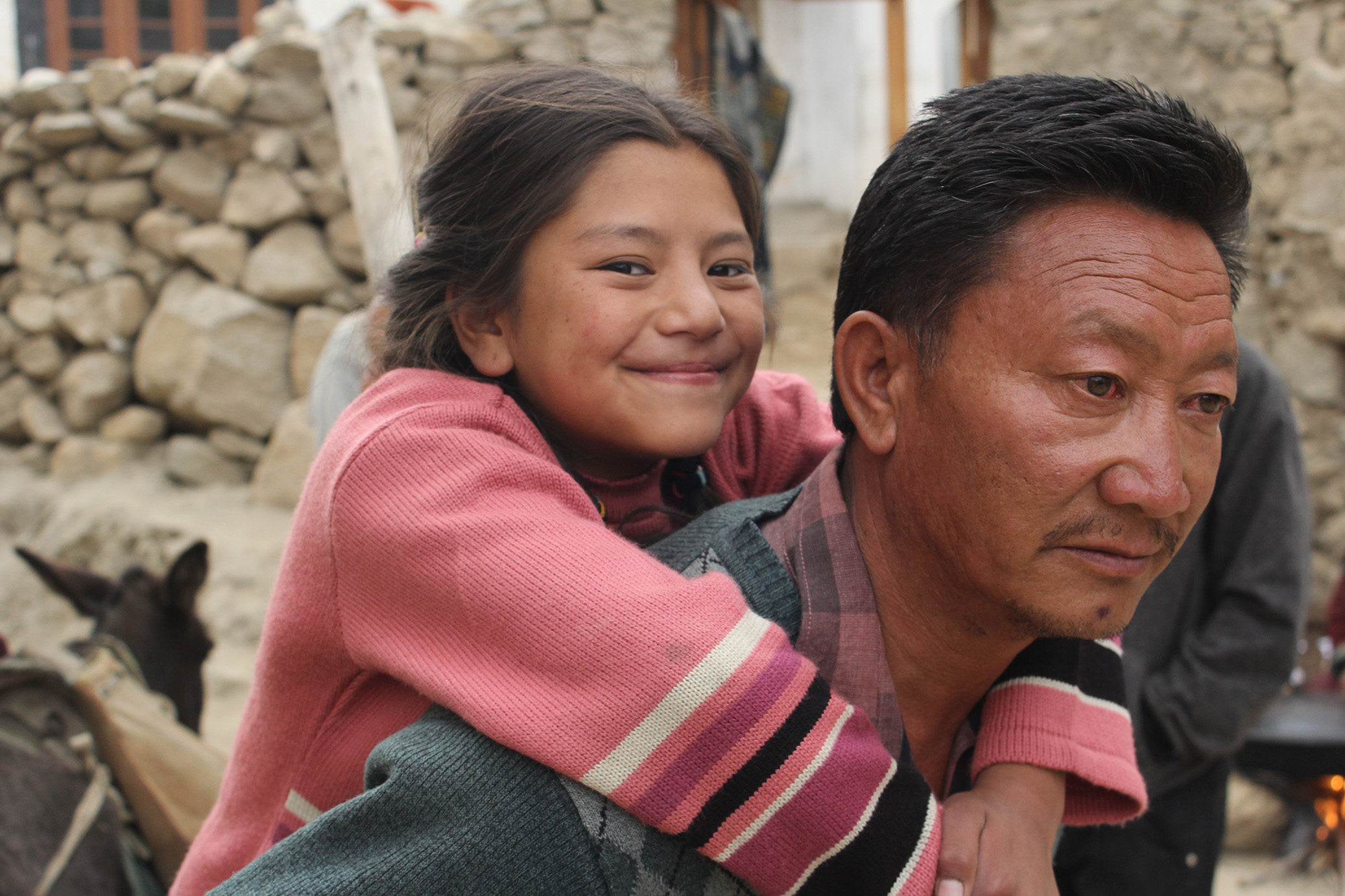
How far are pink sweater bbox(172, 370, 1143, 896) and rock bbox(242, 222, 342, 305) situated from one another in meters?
6.45

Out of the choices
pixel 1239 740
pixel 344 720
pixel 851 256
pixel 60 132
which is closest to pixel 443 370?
pixel 344 720

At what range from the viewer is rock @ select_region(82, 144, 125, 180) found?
7539 mm

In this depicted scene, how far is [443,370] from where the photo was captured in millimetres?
1647

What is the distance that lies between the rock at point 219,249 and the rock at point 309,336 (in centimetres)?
59

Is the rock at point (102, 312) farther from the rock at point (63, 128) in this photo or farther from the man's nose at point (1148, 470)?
the man's nose at point (1148, 470)

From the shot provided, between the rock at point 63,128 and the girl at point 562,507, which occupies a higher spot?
the rock at point 63,128

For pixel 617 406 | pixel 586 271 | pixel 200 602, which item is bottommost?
pixel 200 602

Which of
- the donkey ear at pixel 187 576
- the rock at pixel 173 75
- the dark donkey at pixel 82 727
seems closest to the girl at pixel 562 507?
the dark donkey at pixel 82 727

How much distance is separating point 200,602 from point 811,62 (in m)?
7.81

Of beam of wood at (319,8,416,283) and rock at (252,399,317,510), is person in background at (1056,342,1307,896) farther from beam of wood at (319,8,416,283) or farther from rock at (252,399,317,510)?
rock at (252,399,317,510)

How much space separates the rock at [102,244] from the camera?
773 centimetres

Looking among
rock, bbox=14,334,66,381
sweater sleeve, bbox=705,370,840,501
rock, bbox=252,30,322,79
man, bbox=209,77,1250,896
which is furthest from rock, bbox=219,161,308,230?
man, bbox=209,77,1250,896

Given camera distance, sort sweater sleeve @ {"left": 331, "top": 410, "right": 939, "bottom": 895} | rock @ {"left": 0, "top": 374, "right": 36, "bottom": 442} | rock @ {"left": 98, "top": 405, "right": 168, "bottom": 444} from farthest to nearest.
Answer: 1. rock @ {"left": 0, "top": 374, "right": 36, "bottom": 442}
2. rock @ {"left": 98, "top": 405, "right": 168, "bottom": 444}
3. sweater sleeve @ {"left": 331, "top": 410, "right": 939, "bottom": 895}

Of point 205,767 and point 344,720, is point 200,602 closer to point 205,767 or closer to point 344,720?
point 205,767
